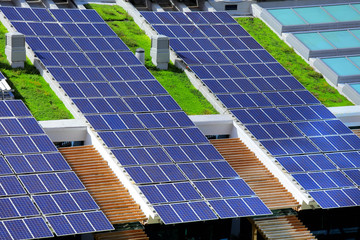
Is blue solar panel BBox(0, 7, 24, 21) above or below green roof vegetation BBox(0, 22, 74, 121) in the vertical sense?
above

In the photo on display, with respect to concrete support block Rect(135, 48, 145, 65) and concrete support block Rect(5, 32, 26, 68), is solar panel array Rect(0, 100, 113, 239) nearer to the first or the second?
concrete support block Rect(5, 32, 26, 68)

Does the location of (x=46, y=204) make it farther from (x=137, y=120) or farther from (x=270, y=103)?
(x=270, y=103)

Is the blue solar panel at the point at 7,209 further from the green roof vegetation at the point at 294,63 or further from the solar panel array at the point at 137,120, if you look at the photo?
the green roof vegetation at the point at 294,63

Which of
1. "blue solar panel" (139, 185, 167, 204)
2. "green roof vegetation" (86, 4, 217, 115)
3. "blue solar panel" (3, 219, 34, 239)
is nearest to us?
"blue solar panel" (3, 219, 34, 239)

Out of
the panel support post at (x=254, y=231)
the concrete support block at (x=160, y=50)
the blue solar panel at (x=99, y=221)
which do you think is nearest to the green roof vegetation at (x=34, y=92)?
the concrete support block at (x=160, y=50)

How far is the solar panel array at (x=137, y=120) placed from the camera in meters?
68.1

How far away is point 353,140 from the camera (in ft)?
256

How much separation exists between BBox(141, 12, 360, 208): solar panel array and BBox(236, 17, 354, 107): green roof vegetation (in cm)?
345

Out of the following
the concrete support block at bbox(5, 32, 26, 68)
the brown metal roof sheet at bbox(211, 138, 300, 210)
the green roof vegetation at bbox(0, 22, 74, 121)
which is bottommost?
the brown metal roof sheet at bbox(211, 138, 300, 210)

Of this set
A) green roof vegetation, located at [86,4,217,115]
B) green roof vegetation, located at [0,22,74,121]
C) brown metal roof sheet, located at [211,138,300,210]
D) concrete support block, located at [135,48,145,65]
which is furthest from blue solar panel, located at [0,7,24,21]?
brown metal roof sheet, located at [211,138,300,210]

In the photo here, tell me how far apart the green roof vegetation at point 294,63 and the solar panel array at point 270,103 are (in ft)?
11.3

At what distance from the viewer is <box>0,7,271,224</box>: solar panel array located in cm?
6806

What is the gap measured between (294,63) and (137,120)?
23.1m

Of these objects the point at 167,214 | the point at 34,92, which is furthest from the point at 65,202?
the point at 34,92
